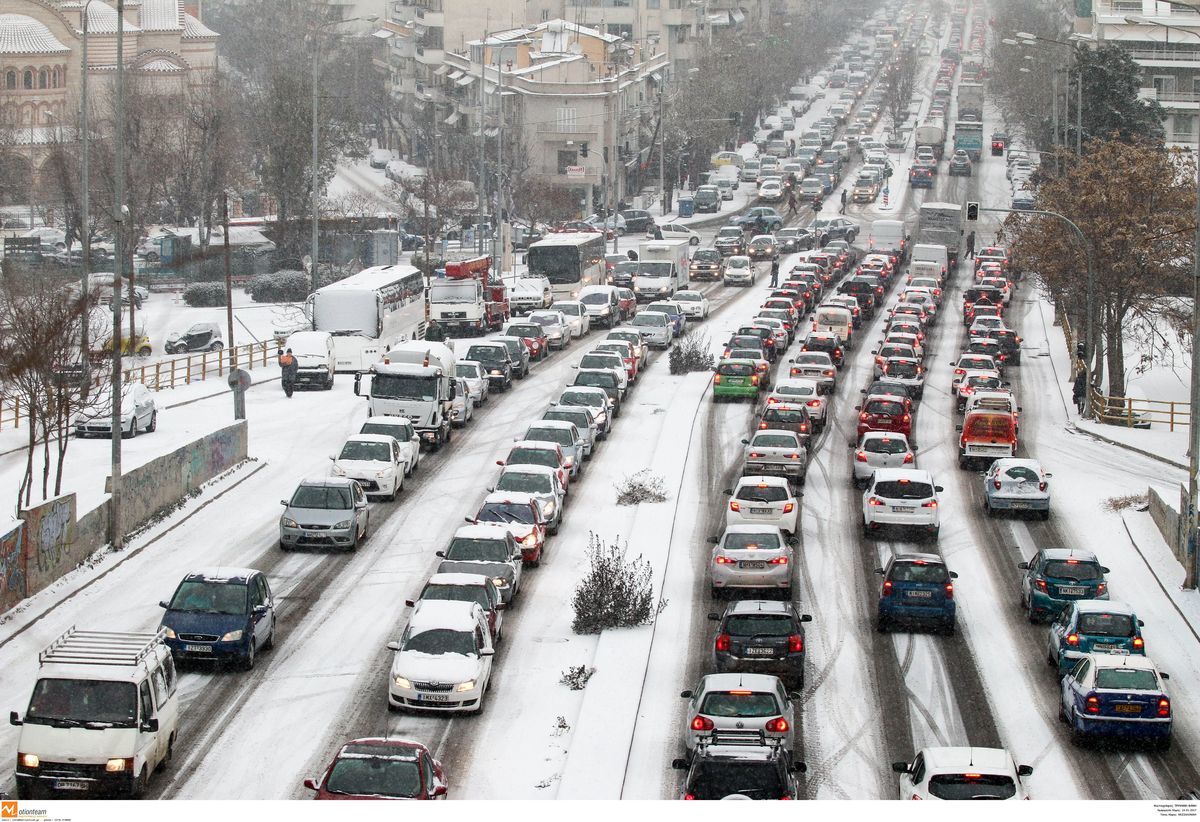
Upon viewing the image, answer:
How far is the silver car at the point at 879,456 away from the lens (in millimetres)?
41656

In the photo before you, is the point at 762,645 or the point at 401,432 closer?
the point at 762,645

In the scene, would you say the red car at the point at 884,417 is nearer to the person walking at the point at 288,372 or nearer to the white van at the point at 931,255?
the person walking at the point at 288,372

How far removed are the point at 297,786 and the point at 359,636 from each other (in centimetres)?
709

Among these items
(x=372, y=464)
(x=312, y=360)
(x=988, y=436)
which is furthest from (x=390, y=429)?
(x=988, y=436)

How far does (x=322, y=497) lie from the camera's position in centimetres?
3556

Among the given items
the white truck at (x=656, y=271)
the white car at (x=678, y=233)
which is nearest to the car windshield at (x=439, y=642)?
the white truck at (x=656, y=271)

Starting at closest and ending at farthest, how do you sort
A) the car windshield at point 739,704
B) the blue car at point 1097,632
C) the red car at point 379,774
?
the red car at point 379,774
the car windshield at point 739,704
the blue car at point 1097,632

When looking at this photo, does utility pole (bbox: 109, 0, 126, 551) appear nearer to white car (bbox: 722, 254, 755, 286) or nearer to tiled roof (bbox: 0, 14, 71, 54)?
white car (bbox: 722, 254, 755, 286)

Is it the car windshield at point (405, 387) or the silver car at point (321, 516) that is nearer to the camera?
the silver car at point (321, 516)

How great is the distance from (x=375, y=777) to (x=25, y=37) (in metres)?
104

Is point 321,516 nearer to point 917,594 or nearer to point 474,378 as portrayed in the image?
point 917,594

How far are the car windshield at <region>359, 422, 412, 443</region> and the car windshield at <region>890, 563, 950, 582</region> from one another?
14496 mm

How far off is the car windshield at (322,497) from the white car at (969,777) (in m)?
17.0

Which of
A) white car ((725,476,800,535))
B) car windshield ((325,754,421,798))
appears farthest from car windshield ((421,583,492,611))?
car windshield ((325,754,421,798))
